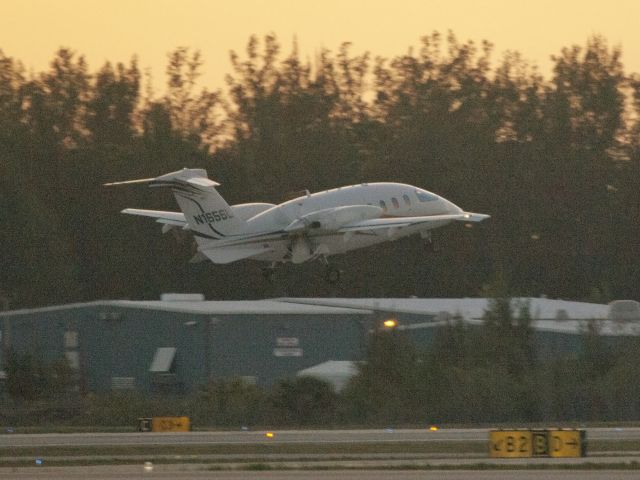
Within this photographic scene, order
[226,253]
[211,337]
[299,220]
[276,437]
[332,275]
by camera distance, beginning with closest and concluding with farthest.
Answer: [276,437]
[211,337]
[226,253]
[299,220]
[332,275]

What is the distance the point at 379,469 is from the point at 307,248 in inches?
1047

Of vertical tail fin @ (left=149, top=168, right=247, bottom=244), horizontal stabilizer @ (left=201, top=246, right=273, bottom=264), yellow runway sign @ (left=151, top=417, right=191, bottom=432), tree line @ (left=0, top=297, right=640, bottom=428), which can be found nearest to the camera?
yellow runway sign @ (left=151, top=417, right=191, bottom=432)

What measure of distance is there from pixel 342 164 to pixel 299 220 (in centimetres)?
3461

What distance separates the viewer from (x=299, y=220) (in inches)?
1991

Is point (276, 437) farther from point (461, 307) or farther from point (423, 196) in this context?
point (423, 196)

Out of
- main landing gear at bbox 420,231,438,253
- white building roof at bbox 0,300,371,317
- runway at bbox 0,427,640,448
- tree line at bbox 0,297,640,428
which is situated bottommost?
runway at bbox 0,427,640,448

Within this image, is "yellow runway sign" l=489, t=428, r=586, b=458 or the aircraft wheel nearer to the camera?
"yellow runway sign" l=489, t=428, r=586, b=458

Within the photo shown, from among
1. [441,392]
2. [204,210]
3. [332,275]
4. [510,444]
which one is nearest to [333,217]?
[332,275]

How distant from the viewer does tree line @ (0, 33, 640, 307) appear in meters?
72.9

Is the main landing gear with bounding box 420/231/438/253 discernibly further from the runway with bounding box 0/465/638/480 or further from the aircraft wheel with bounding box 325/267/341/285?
the runway with bounding box 0/465/638/480

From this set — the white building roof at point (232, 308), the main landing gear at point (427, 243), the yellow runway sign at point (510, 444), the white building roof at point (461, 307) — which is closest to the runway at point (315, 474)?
the yellow runway sign at point (510, 444)

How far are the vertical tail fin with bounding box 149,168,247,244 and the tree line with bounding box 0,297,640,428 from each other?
22.6ft

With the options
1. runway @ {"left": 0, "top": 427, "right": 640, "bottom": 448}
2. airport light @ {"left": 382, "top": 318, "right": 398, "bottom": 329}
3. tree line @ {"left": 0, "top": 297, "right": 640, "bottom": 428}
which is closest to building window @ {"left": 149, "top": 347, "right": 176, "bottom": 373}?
tree line @ {"left": 0, "top": 297, "right": 640, "bottom": 428}

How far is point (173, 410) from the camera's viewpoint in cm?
4169
